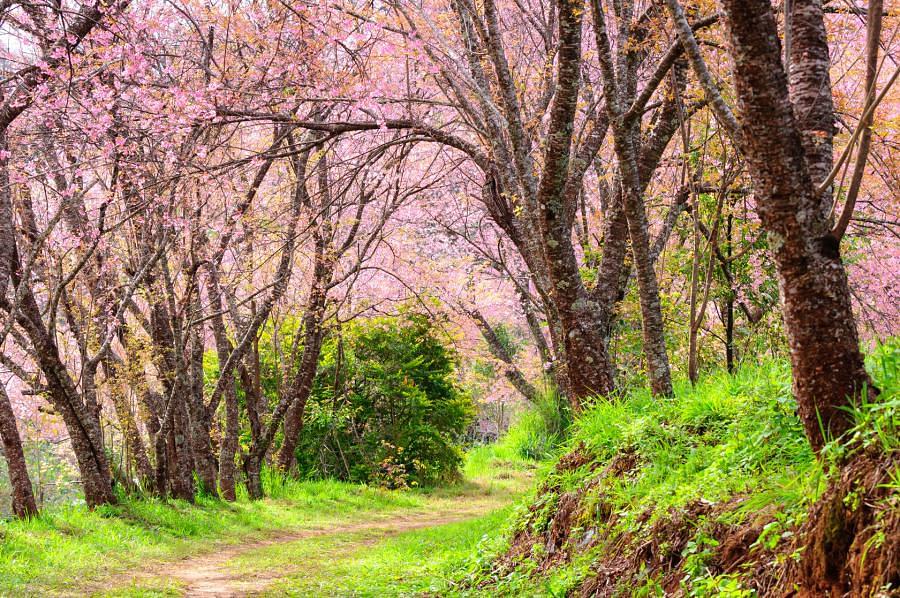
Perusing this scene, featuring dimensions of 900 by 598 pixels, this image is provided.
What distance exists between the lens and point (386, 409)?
1449 centimetres

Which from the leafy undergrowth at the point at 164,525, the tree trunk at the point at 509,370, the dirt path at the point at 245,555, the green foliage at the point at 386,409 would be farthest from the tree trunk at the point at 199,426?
the tree trunk at the point at 509,370

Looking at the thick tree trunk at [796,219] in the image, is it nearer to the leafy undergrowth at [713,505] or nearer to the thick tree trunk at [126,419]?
the leafy undergrowth at [713,505]

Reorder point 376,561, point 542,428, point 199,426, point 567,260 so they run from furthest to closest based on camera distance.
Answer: point 542,428 < point 199,426 < point 376,561 < point 567,260

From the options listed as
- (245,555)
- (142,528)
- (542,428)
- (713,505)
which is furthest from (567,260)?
(542,428)

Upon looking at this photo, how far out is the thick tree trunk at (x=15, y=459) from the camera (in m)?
7.13

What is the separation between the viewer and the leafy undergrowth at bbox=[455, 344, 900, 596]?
8.03 feet

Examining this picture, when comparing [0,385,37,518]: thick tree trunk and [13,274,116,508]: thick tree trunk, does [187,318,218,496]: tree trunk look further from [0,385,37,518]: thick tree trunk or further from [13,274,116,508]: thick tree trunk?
[0,385,37,518]: thick tree trunk

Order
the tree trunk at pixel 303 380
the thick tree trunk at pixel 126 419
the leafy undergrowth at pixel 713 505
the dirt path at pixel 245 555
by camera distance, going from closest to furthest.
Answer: the leafy undergrowth at pixel 713 505 < the dirt path at pixel 245 555 < the thick tree trunk at pixel 126 419 < the tree trunk at pixel 303 380

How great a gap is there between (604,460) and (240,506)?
7.01m

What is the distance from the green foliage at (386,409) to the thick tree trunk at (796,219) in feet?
36.4

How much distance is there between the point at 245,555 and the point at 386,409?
6866 millimetres

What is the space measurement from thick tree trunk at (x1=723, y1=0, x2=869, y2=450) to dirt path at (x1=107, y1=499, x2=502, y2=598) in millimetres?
4330

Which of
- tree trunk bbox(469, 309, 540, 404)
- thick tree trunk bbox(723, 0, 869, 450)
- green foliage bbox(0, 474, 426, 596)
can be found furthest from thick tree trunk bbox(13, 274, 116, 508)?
tree trunk bbox(469, 309, 540, 404)

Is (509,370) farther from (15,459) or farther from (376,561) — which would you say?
(15,459)
